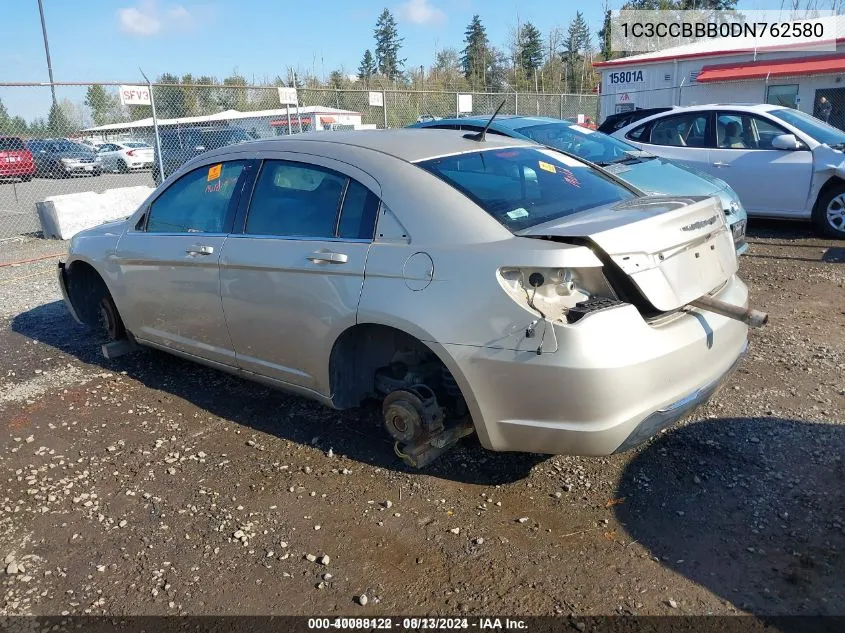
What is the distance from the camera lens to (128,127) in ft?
70.1

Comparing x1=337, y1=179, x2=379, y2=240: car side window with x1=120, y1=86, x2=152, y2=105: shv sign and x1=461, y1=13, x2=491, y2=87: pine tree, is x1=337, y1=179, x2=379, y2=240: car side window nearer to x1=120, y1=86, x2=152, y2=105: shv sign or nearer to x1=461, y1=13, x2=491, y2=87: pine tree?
x1=120, y1=86, x2=152, y2=105: shv sign

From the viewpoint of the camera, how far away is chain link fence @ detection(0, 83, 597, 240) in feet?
46.3

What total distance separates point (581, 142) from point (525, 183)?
492cm

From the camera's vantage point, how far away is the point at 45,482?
3.63 meters

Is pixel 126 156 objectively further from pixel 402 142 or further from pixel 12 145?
pixel 402 142

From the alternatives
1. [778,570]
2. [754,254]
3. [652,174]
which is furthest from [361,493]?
[754,254]

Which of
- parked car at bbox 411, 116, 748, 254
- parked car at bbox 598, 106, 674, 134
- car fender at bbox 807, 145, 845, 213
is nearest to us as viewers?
parked car at bbox 411, 116, 748, 254

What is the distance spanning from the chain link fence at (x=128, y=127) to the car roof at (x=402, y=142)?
245 inches

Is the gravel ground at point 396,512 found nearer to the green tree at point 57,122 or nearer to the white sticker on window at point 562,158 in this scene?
the white sticker on window at point 562,158

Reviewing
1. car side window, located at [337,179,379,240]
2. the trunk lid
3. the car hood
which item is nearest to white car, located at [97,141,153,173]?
the car hood

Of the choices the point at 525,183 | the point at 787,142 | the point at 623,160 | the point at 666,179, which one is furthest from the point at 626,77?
the point at 525,183

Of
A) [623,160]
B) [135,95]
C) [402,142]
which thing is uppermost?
[135,95]

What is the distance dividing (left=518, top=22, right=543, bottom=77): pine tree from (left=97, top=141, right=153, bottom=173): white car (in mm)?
34134

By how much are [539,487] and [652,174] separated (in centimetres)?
488
